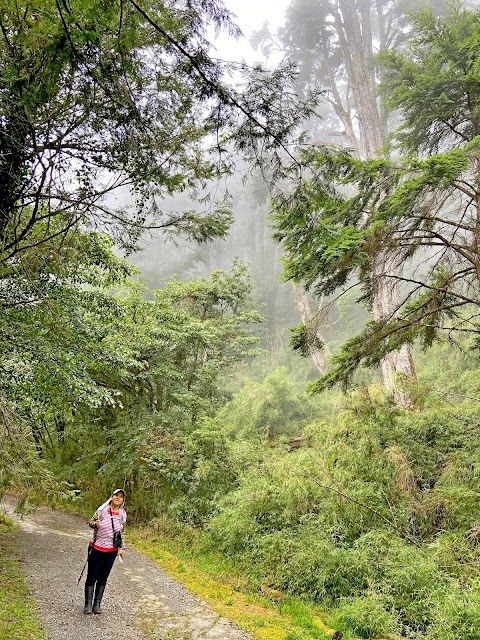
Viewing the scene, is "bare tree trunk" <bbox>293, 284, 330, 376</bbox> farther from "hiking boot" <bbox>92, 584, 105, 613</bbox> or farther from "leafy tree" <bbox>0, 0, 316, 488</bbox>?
"hiking boot" <bbox>92, 584, 105, 613</bbox>

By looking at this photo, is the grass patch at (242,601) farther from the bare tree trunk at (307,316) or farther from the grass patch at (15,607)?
the bare tree trunk at (307,316)

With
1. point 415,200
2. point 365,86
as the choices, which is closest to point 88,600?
point 415,200

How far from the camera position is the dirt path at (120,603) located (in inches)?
165

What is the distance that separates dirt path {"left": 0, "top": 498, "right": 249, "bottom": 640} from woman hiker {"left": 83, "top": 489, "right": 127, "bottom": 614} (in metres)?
0.24

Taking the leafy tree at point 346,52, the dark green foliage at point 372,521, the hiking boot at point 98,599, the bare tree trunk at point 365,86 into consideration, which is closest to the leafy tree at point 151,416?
the dark green foliage at point 372,521

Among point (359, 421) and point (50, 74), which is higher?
point (50, 74)

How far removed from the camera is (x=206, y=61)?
3285 mm

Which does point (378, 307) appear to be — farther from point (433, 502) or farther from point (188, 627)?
point (188, 627)

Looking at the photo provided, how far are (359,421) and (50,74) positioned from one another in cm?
750

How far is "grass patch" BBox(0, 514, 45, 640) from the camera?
12.6 ft

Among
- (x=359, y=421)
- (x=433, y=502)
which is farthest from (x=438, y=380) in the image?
(x=433, y=502)

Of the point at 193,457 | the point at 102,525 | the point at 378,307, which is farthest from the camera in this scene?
the point at 378,307

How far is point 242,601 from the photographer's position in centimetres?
551

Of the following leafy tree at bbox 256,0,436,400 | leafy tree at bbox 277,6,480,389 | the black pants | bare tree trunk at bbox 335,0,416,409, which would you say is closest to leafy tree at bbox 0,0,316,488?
leafy tree at bbox 277,6,480,389
